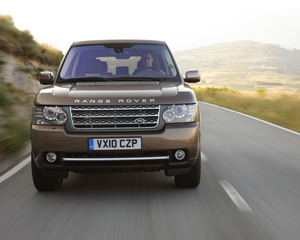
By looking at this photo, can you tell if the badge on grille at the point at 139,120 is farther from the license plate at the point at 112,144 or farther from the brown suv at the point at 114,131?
the license plate at the point at 112,144

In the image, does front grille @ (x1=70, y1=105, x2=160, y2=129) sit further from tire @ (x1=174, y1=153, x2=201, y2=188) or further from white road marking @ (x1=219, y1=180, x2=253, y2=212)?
white road marking @ (x1=219, y1=180, x2=253, y2=212)

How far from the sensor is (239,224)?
11.0 feet

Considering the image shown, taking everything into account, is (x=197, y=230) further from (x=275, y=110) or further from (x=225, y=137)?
(x=275, y=110)

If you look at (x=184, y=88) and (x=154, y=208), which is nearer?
(x=154, y=208)

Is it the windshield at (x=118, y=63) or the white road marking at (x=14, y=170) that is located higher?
the windshield at (x=118, y=63)

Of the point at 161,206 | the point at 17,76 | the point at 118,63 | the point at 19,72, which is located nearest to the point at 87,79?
the point at 118,63

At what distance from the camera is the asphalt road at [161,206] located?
3.21 metres

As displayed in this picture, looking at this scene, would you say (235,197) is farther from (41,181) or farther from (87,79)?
(87,79)

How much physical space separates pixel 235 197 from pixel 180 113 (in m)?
1.15

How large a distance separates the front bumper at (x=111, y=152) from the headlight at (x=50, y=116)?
6cm

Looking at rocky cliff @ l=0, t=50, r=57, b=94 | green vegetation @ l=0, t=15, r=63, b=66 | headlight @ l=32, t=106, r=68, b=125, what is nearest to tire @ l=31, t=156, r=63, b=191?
headlight @ l=32, t=106, r=68, b=125

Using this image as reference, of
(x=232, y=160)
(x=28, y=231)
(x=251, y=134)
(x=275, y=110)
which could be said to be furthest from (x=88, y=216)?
(x=275, y=110)

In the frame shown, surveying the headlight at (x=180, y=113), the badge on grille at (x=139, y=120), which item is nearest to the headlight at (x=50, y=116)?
the badge on grille at (x=139, y=120)

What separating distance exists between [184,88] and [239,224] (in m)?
1.71
